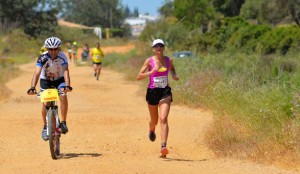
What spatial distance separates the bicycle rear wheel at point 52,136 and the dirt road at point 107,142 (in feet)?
0.49

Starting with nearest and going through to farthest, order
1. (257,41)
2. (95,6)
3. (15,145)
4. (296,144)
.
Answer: (296,144) → (15,145) → (257,41) → (95,6)

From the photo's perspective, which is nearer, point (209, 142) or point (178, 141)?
point (209, 142)

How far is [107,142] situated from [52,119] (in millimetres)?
2351

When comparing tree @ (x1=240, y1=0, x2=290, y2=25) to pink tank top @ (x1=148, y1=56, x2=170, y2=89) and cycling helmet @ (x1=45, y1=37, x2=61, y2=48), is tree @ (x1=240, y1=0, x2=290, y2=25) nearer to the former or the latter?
pink tank top @ (x1=148, y1=56, x2=170, y2=89)

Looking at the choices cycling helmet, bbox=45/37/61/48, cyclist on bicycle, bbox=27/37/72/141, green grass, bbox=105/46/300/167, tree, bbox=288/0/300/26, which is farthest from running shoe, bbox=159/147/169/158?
tree, bbox=288/0/300/26

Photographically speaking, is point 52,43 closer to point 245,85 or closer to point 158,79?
point 158,79

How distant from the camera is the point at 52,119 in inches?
399

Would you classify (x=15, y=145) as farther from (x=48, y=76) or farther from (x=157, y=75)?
(x=157, y=75)

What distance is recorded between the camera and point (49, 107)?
10.2 meters

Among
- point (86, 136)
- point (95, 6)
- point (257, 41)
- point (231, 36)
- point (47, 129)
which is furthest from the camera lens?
point (95, 6)

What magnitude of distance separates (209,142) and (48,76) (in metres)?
3.13

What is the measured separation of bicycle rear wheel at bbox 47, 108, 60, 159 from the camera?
985cm

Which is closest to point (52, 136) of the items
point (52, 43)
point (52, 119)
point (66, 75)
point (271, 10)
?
point (52, 119)

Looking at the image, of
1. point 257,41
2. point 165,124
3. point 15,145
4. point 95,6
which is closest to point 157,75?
point 165,124
